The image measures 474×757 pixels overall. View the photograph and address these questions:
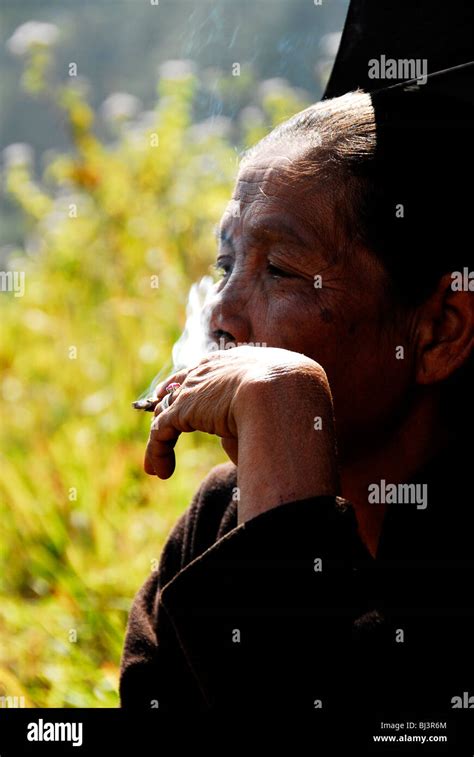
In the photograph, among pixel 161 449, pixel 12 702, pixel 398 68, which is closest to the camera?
pixel 161 449

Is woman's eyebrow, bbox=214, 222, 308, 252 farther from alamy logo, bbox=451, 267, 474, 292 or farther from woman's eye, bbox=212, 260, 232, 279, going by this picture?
alamy logo, bbox=451, 267, 474, 292

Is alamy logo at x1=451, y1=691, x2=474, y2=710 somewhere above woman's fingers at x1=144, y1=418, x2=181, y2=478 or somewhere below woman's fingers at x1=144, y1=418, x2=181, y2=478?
below

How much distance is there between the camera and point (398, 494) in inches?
89.3

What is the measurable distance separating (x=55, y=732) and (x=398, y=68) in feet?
6.31

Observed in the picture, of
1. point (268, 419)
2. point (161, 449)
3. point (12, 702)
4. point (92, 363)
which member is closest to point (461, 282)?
point (268, 419)

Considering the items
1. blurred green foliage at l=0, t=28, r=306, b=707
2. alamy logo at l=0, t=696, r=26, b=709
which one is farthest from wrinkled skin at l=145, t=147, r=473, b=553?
alamy logo at l=0, t=696, r=26, b=709

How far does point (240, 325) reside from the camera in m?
2.25

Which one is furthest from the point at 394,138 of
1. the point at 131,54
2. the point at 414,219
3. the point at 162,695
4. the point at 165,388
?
the point at 131,54

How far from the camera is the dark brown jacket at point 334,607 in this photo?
1.77m

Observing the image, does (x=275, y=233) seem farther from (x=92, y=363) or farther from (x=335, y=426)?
(x=92, y=363)

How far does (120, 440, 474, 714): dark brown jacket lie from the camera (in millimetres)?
1769

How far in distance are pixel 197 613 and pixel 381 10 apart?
1587 mm

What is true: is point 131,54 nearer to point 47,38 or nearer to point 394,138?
point 47,38

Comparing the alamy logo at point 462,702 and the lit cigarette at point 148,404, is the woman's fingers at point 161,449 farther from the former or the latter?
the alamy logo at point 462,702
